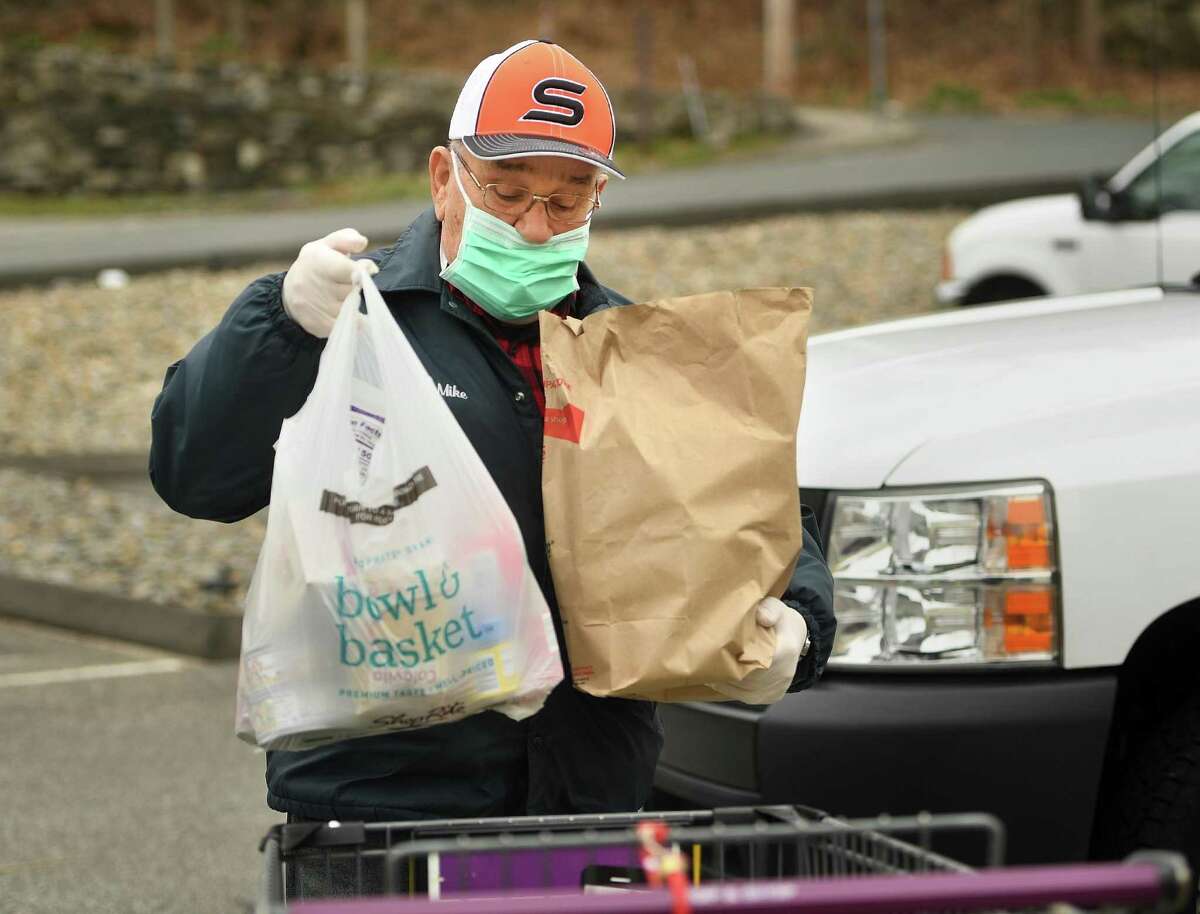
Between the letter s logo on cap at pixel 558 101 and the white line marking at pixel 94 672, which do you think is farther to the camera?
the white line marking at pixel 94 672

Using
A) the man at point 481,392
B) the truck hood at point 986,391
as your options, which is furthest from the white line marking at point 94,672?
the man at point 481,392

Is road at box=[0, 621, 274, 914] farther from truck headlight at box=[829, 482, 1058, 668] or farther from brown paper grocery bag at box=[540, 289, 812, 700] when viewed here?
brown paper grocery bag at box=[540, 289, 812, 700]

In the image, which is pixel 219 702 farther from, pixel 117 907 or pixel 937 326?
pixel 937 326

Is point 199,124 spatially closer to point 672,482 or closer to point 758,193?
point 758,193

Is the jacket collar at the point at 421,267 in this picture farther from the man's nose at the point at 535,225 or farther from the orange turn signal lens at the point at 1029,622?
the orange turn signal lens at the point at 1029,622

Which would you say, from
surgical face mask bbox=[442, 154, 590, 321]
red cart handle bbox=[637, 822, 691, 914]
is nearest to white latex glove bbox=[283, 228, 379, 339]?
surgical face mask bbox=[442, 154, 590, 321]

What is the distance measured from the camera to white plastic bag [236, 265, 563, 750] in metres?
2.15

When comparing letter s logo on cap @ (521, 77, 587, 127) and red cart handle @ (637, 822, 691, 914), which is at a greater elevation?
letter s logo on cap @ (521, 77, 587, 127)

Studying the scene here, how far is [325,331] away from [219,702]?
4768mm

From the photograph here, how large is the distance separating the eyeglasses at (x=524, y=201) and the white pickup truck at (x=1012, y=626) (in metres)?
1.38

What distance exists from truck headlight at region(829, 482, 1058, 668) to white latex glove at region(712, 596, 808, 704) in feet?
4.31

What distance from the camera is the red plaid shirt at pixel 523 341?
252cm

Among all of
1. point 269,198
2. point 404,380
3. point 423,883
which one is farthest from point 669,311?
point 269,198

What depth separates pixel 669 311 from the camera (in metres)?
2.29
